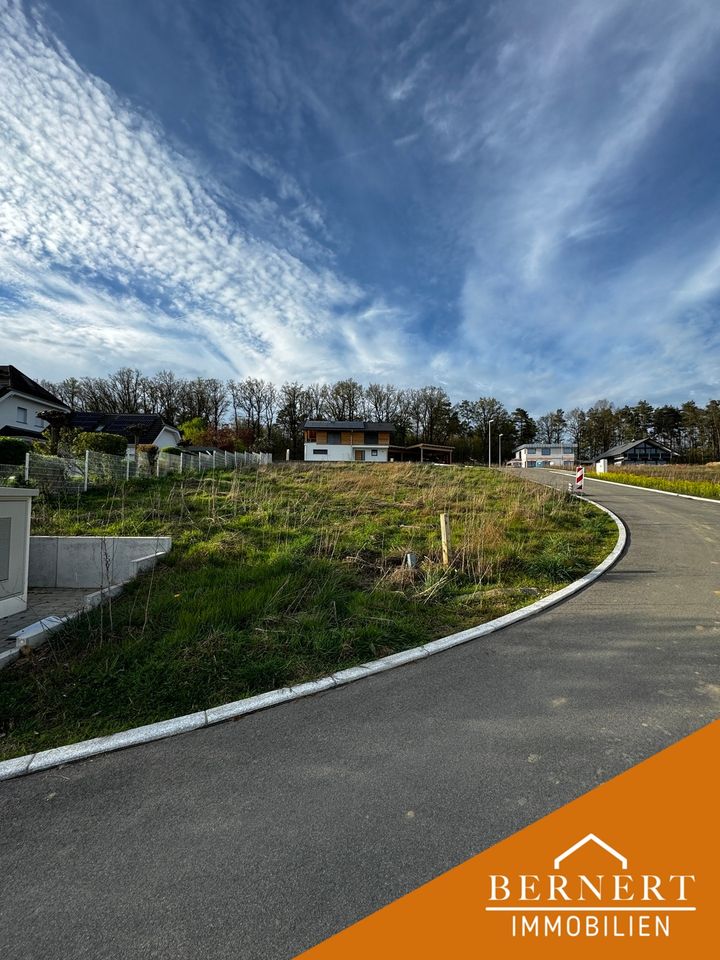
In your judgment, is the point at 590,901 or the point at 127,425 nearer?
the point at 590,901

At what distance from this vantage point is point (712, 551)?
354 inches

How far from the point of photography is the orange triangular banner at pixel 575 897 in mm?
1589

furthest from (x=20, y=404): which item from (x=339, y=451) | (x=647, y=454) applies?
(x=647, y=454)

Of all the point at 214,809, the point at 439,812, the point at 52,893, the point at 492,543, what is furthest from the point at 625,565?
the point at 52,893

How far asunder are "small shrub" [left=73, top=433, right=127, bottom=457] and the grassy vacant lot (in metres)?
26.6

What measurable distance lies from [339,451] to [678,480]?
32889mm

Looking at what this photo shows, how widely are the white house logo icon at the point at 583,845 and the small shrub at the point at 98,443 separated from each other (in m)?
16.9

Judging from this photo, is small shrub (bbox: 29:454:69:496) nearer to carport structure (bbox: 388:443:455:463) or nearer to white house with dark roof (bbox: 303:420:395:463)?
white house with dark roof (bbox: 303:420:395:463)

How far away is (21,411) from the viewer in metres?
27.9

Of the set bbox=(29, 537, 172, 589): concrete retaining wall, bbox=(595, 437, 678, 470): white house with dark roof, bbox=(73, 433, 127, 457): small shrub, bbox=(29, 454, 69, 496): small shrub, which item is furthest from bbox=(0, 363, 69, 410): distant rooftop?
bbox=(595, 437, 678, 470): white house with dark roof

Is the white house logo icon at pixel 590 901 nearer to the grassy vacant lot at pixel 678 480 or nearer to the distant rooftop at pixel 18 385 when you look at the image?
the grassy vacant lot at pixel 678 480

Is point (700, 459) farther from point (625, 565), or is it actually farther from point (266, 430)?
point (625, 565)

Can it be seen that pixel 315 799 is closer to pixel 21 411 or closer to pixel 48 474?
pixel 48 474

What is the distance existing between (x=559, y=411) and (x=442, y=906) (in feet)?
274
